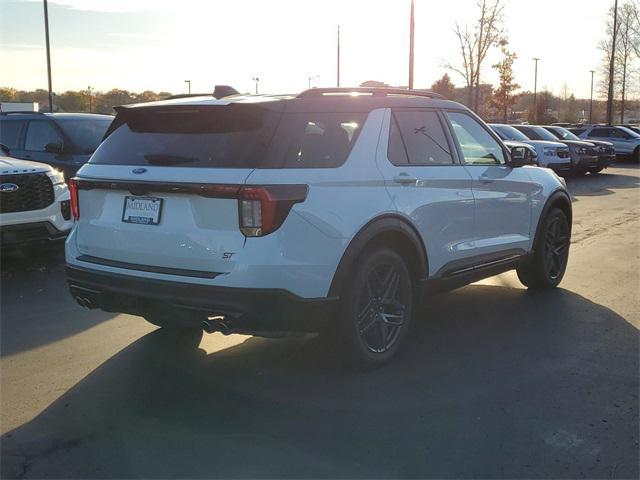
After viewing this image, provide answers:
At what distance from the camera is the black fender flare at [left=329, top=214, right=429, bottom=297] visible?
13.5 ft

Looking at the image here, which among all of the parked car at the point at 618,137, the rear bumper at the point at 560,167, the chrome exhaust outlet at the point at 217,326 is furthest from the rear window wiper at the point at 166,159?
the parked car at the point at 618,137

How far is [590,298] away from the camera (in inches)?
255

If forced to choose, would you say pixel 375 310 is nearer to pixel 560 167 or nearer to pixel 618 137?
pixel 560 167

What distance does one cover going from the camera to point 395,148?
15.4 ft

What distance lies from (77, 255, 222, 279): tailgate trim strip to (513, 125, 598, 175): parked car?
18219 mm

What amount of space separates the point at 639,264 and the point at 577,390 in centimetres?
444

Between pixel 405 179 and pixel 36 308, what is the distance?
3674 mm

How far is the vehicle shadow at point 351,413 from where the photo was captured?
3301 millimetres

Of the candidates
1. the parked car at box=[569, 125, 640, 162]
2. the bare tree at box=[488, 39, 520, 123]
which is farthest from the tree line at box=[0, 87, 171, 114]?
the parked car at box=[569, 125, 640, 162]

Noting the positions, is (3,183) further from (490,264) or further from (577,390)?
(577,390)

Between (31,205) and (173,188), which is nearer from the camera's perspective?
(173,188)

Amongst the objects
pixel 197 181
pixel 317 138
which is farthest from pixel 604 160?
pixel 197 181

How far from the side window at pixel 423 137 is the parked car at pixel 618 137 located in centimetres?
2507

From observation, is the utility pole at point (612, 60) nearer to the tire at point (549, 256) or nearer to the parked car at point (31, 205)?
the tire at point (549, 256)
